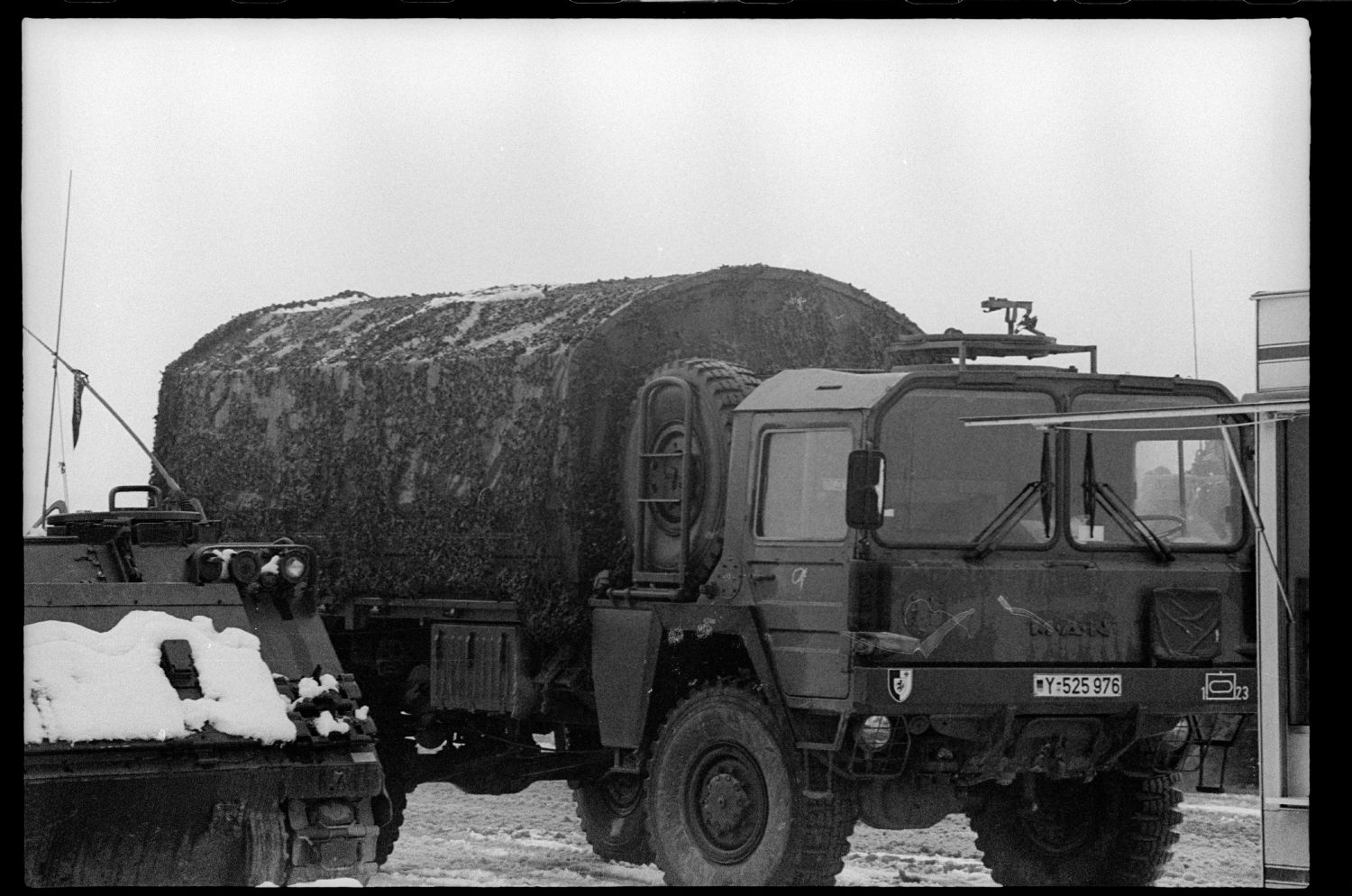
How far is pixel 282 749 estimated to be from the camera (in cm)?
1159

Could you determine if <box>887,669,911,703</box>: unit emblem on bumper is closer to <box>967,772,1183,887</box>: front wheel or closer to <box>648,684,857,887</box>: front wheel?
<box>648,684,857,887</box>: front wheel

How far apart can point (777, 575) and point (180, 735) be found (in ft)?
10.7

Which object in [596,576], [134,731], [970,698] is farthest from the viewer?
[596,576]

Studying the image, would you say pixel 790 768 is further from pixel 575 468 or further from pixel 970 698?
pixel 575 468

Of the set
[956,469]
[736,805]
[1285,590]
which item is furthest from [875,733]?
[1285,590]

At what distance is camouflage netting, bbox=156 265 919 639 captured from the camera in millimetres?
14422

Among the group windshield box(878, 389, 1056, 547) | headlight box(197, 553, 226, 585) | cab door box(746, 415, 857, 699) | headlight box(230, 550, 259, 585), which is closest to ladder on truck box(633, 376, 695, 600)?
cab door box(746, 415, 857, 699)

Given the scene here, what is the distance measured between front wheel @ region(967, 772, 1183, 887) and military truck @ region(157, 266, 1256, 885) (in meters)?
0.02

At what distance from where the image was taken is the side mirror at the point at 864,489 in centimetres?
1191

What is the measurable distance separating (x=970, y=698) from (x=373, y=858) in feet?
10.1

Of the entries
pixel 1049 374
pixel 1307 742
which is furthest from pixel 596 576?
pixel 1307 742

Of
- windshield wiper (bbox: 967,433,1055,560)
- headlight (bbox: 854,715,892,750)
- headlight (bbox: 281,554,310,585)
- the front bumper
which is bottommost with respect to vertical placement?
headlight (bbox: 854,715,892,750)

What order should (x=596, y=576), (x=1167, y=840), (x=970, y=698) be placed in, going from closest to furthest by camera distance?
(x=970, y=698) < (x=1167, y=840) < (x=596, y=576)

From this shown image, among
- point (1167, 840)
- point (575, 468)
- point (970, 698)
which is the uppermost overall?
point (575, 468)
